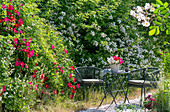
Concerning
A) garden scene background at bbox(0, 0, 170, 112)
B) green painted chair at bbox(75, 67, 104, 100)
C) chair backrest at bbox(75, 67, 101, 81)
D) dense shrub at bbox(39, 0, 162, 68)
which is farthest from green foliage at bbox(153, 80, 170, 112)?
dense shrub at bbox(39, 0, 162, 68)

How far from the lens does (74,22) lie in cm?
597

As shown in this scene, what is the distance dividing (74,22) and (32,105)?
8.70 ft

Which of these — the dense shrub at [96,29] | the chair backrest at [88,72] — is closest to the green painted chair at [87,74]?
the chair backrest at [88,72]

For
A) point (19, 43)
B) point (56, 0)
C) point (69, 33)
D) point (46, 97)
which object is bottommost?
point (46, 97)

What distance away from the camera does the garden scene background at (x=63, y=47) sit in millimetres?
3789

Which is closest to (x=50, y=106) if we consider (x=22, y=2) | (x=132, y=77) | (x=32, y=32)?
(x=32, y=32)

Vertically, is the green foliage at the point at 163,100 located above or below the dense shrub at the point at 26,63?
below

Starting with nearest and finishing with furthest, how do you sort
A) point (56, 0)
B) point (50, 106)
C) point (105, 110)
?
point (50, 106)
point (105, 110)
point (56, 0)

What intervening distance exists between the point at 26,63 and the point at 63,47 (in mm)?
1361

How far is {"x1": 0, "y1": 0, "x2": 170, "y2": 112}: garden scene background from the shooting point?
379 cm

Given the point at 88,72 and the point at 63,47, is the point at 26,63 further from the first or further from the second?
the point at 88,72

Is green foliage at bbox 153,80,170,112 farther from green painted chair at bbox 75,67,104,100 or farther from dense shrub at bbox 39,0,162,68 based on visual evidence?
dense shrub at bbox 39,0,162,68

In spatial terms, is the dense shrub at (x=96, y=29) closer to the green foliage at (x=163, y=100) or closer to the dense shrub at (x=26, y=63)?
the dense shrub at (x=26, y=63)

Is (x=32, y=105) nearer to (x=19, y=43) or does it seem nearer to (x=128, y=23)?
(x=19, y=43)
